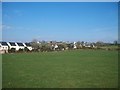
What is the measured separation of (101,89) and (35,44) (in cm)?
6787

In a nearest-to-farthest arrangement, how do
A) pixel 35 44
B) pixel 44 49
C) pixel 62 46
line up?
pixel 44 49 < pixel 35 44 < pixel 62 46

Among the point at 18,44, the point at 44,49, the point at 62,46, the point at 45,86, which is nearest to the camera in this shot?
the point at 45,86

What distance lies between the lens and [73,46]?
9188cm

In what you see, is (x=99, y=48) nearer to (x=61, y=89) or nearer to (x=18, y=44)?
(x=18, y=44)

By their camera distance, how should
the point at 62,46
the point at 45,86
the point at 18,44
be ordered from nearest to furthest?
the point at 45,86 → the point at 62,46 → the point at 18,44

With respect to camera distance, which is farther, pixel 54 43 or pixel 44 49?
pixel 54 43

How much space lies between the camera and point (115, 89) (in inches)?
380

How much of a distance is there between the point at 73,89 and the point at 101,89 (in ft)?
3.72

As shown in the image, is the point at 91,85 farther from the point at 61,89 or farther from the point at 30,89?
the point at 30,89

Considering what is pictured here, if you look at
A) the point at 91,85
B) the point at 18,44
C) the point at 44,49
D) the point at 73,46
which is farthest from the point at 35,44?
the point at 91,85

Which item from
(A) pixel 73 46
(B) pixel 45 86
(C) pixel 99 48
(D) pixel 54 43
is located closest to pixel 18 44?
(D) pixel 54 43

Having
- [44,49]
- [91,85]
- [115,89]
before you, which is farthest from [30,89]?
[44,49]

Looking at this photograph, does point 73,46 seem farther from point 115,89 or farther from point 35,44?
point 115,89

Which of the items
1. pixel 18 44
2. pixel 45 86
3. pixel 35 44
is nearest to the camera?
pixel 45 86
